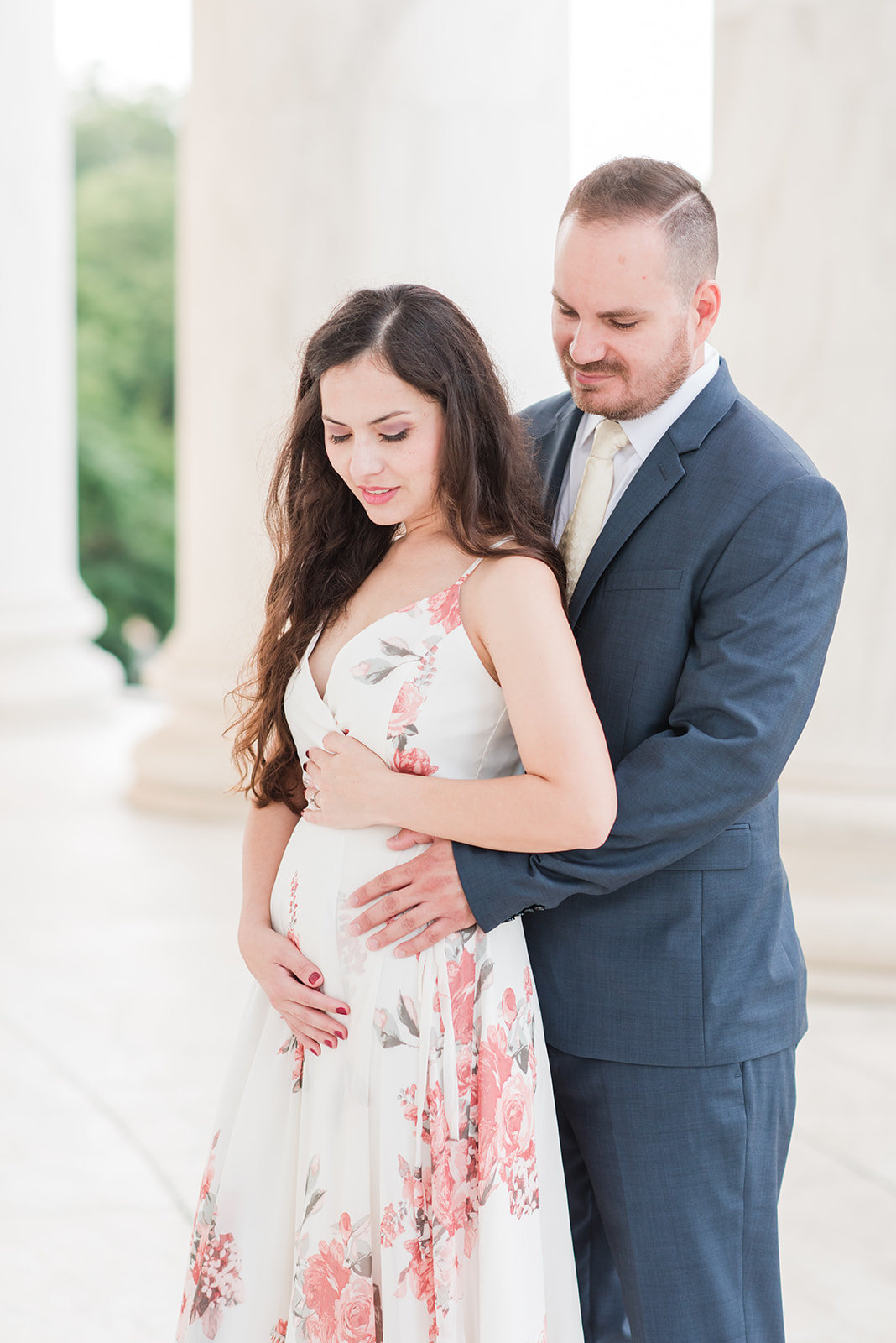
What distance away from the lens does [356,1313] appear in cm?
362

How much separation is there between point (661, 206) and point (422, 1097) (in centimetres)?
236

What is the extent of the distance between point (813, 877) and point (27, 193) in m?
12.6

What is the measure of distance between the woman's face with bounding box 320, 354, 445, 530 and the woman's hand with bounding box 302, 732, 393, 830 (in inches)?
23.4

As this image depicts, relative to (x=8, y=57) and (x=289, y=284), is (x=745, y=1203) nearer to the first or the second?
(x=289, y=284)

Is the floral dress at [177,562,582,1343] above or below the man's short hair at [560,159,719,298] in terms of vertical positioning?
below

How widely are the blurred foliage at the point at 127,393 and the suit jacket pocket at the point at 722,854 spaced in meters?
41.6

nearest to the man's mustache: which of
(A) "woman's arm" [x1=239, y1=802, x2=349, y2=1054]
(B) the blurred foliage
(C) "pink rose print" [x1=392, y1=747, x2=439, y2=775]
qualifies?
(C) "pink rose print" [x1=392, y1=747, x2=439, y2=775]

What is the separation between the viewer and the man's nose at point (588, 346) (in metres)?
3.80

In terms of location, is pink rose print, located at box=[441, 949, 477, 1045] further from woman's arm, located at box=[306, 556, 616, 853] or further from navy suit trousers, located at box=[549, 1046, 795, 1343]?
navy suit trousers, located at box=[549, 1046, 795, 1343]

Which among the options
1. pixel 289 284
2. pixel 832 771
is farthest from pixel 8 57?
pixel 832 771

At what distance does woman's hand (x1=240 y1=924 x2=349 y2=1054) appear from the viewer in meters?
3.65

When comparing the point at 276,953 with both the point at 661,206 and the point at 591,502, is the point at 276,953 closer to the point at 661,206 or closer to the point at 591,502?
the point at 591,502

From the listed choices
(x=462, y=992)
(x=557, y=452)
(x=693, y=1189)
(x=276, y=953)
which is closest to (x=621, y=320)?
(x=557, y=452)

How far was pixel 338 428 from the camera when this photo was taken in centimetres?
361
